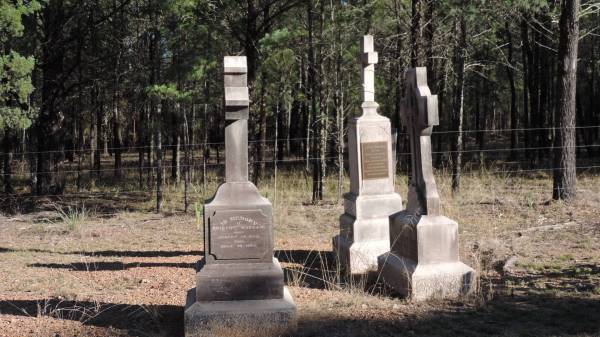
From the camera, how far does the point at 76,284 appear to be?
23.5 ft

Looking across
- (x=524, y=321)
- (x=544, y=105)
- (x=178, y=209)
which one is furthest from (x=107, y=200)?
(x=544, y=105)

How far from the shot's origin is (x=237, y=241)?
5621 mm

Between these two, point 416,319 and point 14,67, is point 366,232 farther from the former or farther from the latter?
point 14,67

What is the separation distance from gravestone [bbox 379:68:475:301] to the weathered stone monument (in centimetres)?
159

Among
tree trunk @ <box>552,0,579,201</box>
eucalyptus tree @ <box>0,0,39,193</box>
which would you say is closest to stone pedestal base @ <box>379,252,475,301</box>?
tree trunk @ <box>552,0,579,201</box>

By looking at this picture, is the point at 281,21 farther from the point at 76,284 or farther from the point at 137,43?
the point at 76,284

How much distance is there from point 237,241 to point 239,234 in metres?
0.07

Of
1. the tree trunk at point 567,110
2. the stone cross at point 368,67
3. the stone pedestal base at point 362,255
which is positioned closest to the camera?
the stone pedestal base at point 362,255

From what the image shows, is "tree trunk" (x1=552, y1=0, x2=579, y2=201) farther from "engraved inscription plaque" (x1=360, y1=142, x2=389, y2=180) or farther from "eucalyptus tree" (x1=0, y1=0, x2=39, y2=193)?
"eucalyptus tree" (x1=0, y1=0, x2=39, y2=193)

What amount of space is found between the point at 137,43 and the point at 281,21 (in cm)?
496

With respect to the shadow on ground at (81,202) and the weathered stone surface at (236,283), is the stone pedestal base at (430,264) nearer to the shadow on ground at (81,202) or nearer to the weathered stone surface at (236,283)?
the weathered stone surface at (236,283)

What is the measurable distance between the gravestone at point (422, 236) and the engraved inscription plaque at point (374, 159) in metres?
1.17

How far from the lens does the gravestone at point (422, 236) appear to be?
6.33m

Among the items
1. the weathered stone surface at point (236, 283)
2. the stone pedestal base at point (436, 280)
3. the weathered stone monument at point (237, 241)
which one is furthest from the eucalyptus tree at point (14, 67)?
the stone pedestal base at point (436, 280)
